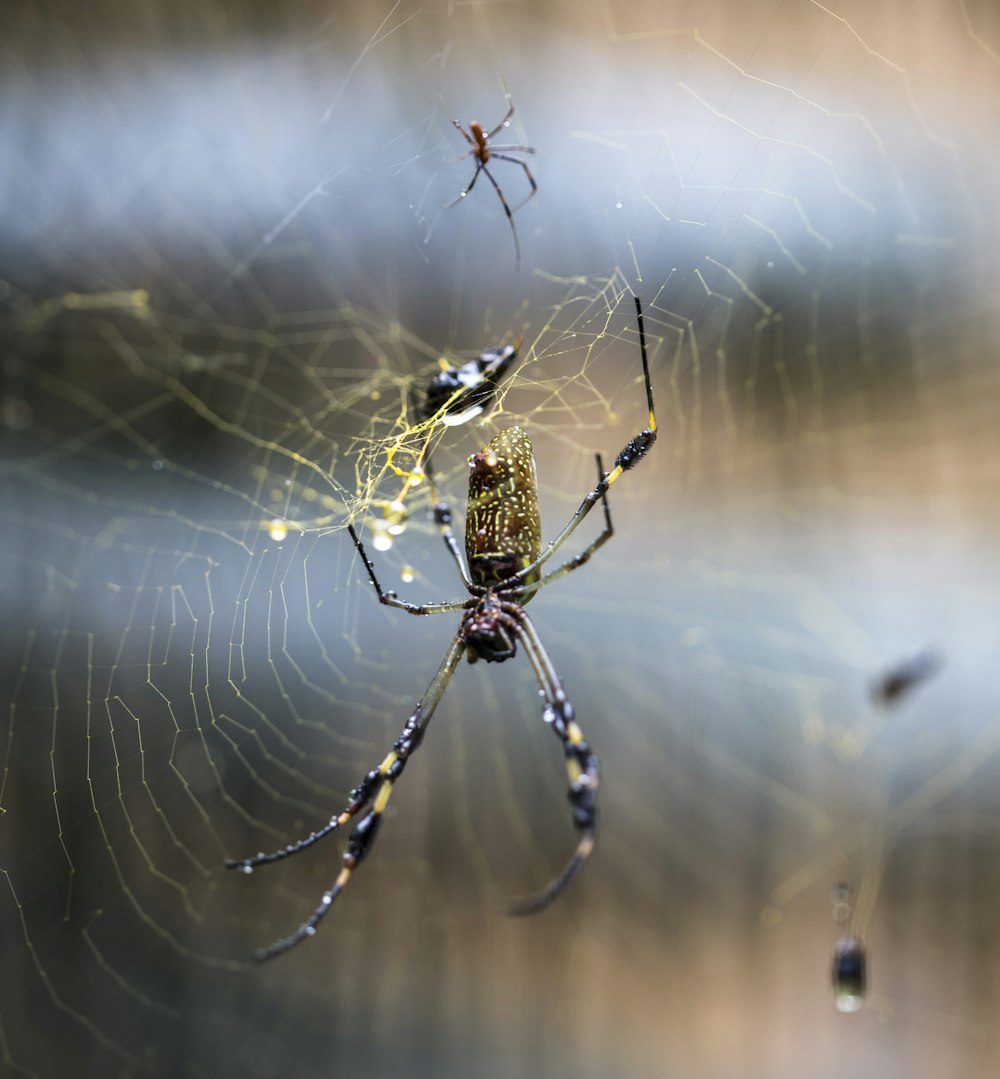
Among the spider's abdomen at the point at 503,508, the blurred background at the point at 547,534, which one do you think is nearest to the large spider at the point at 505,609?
the spider's abdomen at the point at 503,508

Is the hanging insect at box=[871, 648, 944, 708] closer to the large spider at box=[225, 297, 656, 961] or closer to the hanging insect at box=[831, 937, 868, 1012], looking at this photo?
the hanging insect at box=[831, 937, 868, 1012]

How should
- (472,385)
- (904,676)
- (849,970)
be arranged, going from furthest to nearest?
(904,676) → (849,970) → (472,385)

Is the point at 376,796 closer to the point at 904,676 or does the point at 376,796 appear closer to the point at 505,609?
the point at 505,609

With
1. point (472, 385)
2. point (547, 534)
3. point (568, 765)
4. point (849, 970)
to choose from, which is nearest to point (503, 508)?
point (472, 385)

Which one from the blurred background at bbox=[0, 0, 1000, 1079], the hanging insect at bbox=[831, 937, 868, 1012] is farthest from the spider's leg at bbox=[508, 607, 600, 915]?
the hanging insect at bbox=[831, 937, 868, 1012]

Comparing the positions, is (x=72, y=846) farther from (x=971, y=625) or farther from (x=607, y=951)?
(x=971, y=625)

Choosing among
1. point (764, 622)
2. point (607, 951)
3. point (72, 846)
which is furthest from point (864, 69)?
point (72, 846)

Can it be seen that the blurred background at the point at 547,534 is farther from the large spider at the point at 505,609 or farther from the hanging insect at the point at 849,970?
the large spider at the point at 505,609
